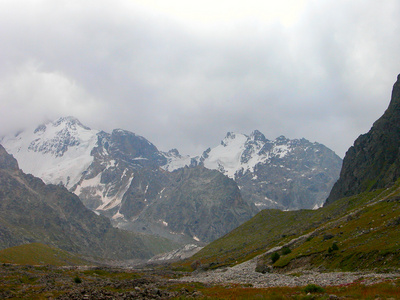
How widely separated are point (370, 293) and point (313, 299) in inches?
159

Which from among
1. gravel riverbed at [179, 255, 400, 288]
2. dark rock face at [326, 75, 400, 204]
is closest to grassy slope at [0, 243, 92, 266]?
gravel riverbed at [179, 255, 400, 288]

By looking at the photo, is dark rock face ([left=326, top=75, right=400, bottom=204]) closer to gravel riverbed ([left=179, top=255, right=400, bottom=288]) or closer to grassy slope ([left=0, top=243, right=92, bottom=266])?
gravel riverbed ([left=179, top=255, right=400, bottom=288])

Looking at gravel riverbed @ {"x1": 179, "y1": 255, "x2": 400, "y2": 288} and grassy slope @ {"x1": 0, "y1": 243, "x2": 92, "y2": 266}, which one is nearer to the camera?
gravel riverbed @ {"x1": 179, "y1": 255, "x2": 400, "y2": 288}

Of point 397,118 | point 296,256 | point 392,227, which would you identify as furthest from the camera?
point 397,118

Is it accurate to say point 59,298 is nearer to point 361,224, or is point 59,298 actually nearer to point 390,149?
point 361,224

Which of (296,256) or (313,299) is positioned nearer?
(313,299)

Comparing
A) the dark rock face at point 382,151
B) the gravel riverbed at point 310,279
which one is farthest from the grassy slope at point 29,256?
the dark rock face at point 382,151

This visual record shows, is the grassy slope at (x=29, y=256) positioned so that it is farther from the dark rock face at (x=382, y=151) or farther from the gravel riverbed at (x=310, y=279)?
the dark rock face at (x=382, y=151)

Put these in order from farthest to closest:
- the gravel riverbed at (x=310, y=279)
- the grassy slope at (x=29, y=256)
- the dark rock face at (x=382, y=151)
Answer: the dark rock face at (x=382, y=151), the grassy slope at (x=29, y=256), the gravel riverbed at (x=310, y=279)

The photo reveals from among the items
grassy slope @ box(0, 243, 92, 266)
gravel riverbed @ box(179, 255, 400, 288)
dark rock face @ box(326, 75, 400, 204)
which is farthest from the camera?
dark rock face @ box(326, 75, 400, 204)

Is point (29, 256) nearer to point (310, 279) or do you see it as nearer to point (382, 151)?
point (310, 279)

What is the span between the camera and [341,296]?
972 inches

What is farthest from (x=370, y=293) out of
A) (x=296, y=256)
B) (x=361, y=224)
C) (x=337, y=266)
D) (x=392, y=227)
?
(x=361, y=224)

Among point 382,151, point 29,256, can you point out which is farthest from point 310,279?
point 382,151
